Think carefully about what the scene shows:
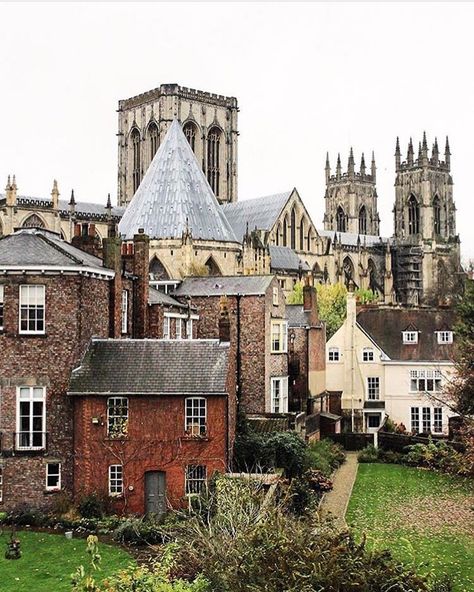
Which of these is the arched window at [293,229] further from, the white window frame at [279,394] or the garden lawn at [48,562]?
the garden lawn at [48,562]

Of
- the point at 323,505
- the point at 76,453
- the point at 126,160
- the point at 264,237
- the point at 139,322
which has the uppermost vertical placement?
the point at 126,160

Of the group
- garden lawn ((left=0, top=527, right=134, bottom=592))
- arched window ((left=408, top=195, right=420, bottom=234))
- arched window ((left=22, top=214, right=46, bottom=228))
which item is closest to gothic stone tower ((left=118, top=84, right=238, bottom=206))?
arched window ((left=408, top=195, right=420, bottom=234))

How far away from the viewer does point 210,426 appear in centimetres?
3095

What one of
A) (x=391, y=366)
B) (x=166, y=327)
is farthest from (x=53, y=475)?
(x=391, y=366)

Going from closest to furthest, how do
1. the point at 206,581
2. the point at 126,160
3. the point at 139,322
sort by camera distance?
1. the point at 206,581
2. the point at 139,322
3. the point at 126,160

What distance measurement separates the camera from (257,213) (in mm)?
95188

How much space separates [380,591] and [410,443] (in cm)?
2959

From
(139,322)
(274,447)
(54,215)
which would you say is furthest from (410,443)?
(54,215)

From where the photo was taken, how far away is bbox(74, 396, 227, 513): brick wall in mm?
30547

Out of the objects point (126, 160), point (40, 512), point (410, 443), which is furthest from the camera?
point (126, 160)

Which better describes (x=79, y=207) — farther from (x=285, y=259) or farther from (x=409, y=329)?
(x=409, y=329)

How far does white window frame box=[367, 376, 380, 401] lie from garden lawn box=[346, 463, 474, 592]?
9612mm

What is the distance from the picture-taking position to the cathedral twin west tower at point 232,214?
234 ft

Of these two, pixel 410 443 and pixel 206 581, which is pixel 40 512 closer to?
pixel 206 581
